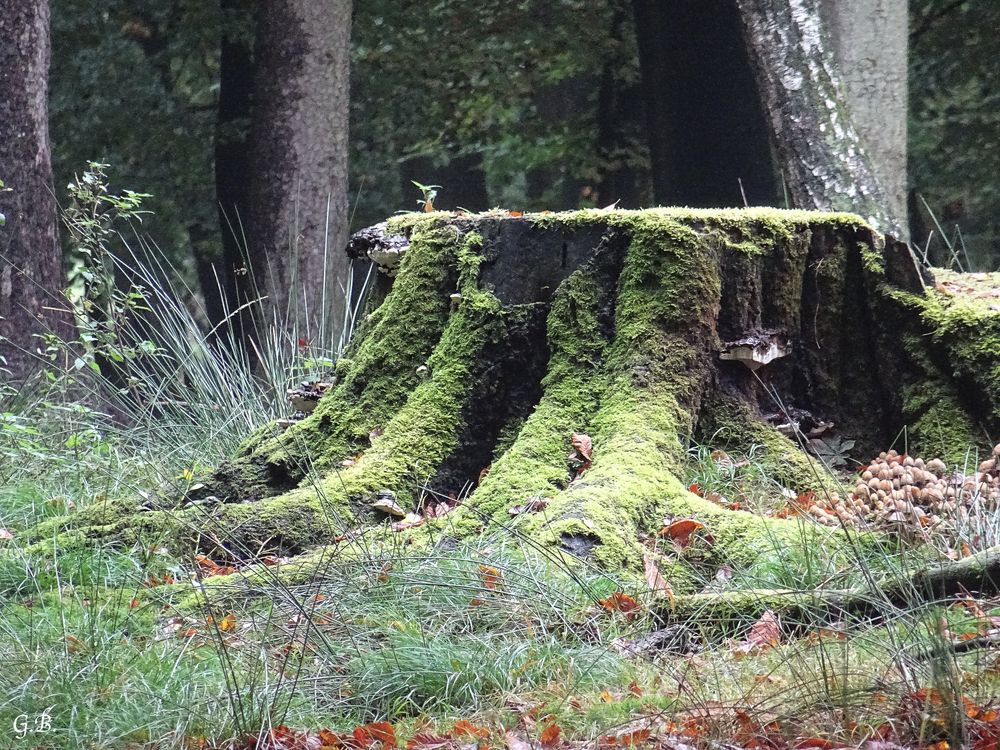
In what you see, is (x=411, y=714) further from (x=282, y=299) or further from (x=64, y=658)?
(x=282, y=299)

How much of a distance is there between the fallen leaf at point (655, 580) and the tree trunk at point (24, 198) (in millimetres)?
5763

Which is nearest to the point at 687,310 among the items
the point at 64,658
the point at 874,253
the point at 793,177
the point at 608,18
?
the point at 874,253

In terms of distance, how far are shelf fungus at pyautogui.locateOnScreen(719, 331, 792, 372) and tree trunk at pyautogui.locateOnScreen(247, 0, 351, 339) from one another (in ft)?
21.3

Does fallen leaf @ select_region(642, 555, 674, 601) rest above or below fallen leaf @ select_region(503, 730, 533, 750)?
above

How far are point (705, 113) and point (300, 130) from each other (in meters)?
4.45

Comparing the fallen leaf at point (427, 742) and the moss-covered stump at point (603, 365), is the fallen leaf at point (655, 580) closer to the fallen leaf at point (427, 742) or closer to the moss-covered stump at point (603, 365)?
the moss-covered stump at point (603, 365)

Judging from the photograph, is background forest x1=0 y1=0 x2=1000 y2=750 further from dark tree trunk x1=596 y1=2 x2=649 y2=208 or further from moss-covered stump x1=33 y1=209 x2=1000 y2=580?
dark tree trunk x1=596 y1=2 x2=649 y2=208

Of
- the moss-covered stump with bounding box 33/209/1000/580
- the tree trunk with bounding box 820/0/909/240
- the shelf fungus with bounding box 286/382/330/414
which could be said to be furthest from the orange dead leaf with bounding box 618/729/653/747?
the tree trunk with bounding box 820/0/909/240

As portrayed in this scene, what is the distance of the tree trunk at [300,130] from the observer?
10828 mm

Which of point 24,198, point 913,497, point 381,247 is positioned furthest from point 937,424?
point 24,198

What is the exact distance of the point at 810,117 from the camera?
26.7 feet

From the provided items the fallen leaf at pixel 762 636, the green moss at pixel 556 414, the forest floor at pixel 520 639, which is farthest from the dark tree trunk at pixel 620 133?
the fallen leaf at pixel 762 636

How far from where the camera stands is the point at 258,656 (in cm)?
281

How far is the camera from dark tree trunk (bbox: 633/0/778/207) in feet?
40.8
